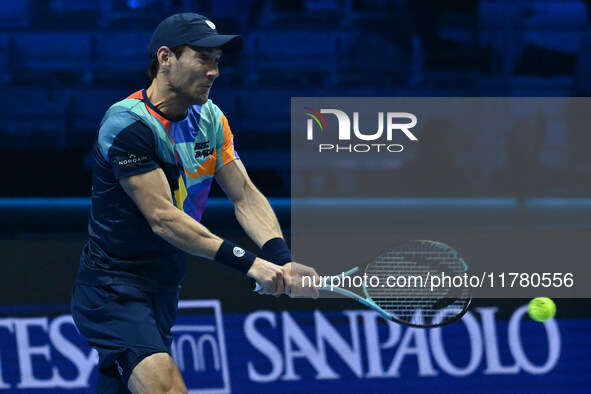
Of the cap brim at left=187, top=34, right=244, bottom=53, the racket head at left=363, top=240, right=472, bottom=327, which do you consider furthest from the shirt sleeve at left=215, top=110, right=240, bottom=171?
the racket head at left=363, top=240, right=472, bottom=327

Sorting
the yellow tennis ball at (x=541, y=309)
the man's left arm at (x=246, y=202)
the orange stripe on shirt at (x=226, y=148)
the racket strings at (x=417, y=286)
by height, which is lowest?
the yellow tennis ball at (x=541, y=309)

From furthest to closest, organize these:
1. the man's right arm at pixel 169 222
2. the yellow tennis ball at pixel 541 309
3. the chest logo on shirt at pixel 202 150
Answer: the yellow tennis ball at pixel 541 309
the chest logo on shirt at pixel 202 150
the man's right arm at pixel 169 222

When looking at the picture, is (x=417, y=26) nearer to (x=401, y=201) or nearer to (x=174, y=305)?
(x=401, y=201)

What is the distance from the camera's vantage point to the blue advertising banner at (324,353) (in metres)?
4.69

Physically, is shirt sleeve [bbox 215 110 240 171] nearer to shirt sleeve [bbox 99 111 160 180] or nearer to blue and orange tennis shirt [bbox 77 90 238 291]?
blue and orange tennis shirt [bbox 77 90 238 291]

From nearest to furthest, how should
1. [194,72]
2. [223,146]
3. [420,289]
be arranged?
1. [194,72]
2. [223,146]
3. [420,289]

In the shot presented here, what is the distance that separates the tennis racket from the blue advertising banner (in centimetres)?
47

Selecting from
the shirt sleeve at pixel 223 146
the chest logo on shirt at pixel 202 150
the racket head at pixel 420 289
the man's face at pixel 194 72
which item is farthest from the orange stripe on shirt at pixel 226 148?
the racket head at pixel 420 289

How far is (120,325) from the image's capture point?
3.06m

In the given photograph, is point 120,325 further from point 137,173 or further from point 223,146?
point 223,146

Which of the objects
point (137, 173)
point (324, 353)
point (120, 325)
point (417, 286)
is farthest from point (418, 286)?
point (137, 173)

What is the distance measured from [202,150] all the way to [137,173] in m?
0.35

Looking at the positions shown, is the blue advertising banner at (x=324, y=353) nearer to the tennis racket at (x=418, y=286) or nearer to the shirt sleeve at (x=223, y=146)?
the tennis racket at (x=418, y=286)

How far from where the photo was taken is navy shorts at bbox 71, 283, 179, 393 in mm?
3014
